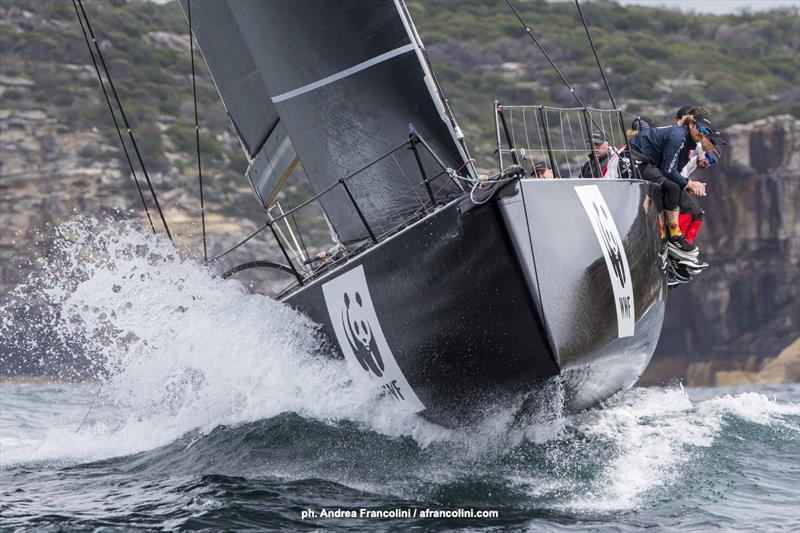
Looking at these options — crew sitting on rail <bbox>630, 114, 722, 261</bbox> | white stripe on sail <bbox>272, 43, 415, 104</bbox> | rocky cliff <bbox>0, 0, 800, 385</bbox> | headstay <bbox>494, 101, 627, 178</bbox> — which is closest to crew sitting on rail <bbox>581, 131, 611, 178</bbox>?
headstay <bbox>494, 101, 627, 178</bbox>

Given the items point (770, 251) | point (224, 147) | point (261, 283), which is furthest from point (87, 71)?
point (770, 251)

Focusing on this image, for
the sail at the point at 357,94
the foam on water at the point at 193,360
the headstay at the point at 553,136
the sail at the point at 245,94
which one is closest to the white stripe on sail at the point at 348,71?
the sail at the point at 357,94

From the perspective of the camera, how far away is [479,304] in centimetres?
509

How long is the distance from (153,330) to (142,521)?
2.23 m

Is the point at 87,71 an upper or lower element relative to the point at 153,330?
upper

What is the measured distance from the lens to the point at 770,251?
2397 centimetres

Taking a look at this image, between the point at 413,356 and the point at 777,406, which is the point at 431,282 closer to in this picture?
the point at 413,356

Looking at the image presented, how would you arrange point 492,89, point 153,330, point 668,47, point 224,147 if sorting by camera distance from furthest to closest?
point 668,47
point 492,89
point 224,147
point 153,330

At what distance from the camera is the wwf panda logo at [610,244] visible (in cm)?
562

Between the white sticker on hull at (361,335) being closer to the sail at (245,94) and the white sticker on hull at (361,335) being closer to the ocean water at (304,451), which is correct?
the ocean water at (304,451)

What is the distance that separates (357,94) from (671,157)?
7.56 feet

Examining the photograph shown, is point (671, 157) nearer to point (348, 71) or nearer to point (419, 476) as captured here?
point (348, 71)

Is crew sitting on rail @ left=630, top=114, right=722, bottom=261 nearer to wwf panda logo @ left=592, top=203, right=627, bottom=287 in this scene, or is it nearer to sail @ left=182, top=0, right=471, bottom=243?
wwf panda logo @ left=592, top=203, right=627, bottom=287

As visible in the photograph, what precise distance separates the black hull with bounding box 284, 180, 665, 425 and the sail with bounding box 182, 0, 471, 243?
2.44 feet
